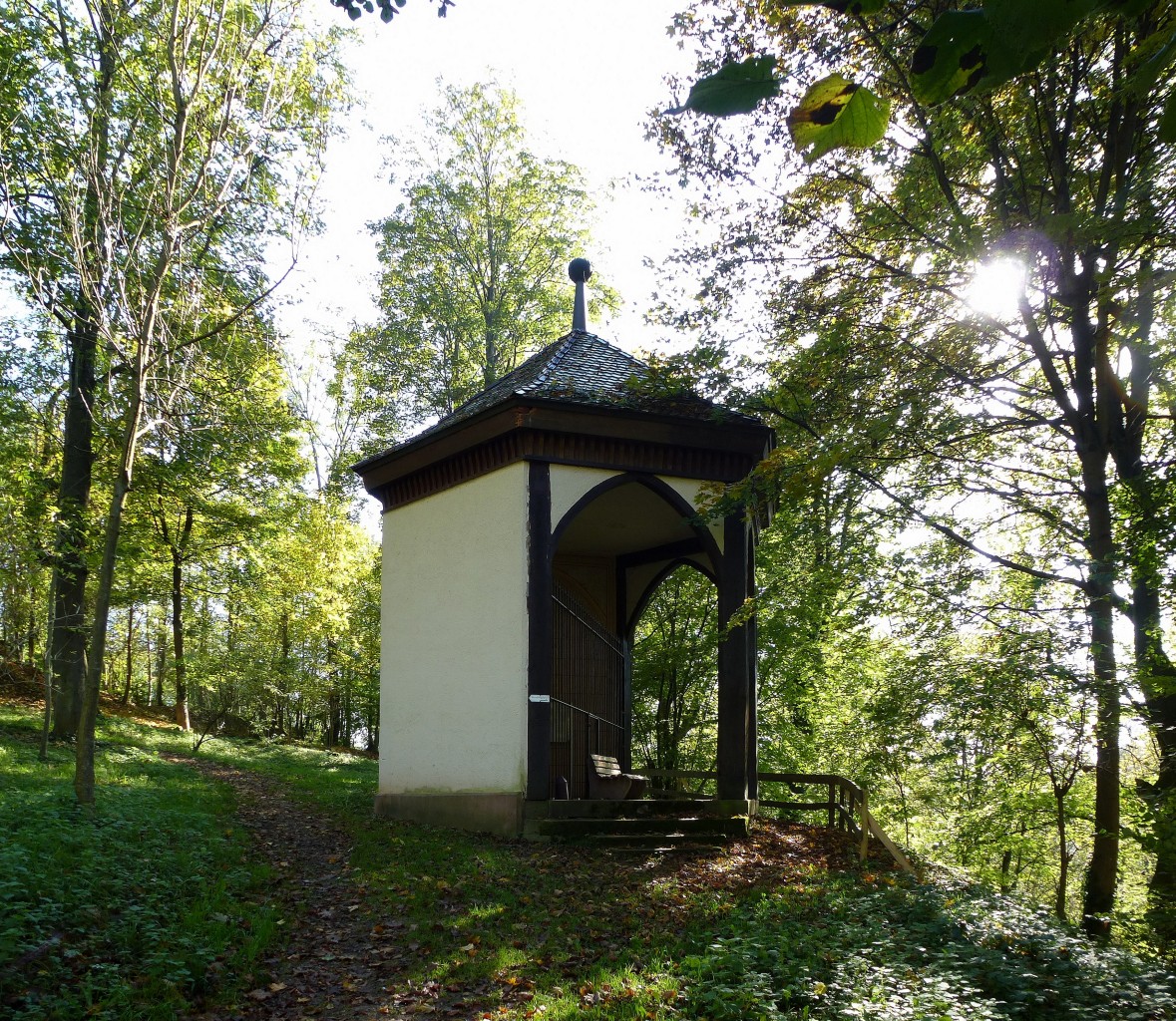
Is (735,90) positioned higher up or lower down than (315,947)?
higher up

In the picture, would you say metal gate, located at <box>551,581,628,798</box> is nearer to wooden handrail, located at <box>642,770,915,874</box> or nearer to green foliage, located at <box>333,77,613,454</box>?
wooden handrail, located at <box>642,770,915,874</box>

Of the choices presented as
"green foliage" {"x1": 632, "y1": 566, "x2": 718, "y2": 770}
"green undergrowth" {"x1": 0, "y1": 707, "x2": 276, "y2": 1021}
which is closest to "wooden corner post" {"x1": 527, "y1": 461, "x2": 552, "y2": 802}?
"green undergrowth" {"x1": 0, "y1": 707, "x2": 276, "y2": 1021}

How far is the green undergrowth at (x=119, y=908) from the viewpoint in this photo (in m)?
4.61

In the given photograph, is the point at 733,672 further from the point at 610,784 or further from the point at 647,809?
the point at 610,784

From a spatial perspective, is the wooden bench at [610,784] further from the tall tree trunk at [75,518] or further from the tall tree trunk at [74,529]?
the tall tree trunk at [74,529]

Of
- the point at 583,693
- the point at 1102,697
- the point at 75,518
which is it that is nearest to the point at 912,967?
the point at 1102,697

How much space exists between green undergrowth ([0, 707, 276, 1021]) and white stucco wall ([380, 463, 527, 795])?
2911 mm

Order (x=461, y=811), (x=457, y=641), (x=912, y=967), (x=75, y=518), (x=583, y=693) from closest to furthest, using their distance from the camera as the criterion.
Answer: (x=912, y=967) → (x=461, y=811) → (x=457, y=641) → (x=583, y=693) → (x=75, y=518)

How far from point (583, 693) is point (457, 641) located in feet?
9.22

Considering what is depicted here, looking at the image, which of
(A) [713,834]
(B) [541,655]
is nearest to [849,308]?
(B) [541,655]

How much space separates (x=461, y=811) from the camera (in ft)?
36.1

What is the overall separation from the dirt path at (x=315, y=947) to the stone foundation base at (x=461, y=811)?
1.34 metres

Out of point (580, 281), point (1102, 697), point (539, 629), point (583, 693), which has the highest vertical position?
point (580, 281)

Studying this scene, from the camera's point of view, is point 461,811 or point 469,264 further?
point 469,264
